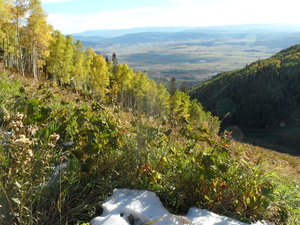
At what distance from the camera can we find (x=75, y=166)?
272 centimetres

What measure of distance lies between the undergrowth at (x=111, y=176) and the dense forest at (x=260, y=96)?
363ft

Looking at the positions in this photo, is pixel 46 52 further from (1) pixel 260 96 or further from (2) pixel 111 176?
(1) pixel 260 96

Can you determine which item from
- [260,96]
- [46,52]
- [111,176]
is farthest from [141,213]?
[260,96]

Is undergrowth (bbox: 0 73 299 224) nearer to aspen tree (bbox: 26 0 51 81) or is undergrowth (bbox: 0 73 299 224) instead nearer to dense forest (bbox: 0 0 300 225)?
dense forest (bbox: 0 0 300 225)

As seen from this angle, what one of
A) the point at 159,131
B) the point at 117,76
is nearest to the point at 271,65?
the point at 117,76

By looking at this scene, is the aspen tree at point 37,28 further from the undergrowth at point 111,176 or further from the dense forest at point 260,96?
the dense forest at point 260,96

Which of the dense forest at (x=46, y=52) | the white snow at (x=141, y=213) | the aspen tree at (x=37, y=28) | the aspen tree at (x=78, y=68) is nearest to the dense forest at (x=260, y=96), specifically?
the dense forest at (x=46, y=52)

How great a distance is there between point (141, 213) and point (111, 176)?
28.5 inches

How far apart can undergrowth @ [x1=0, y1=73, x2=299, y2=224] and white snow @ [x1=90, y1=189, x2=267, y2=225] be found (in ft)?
0.42

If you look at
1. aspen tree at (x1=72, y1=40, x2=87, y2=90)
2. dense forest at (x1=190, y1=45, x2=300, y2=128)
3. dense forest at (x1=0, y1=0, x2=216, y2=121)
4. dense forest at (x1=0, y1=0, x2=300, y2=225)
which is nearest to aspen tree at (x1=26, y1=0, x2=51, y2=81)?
dense forest at (x1=0, y1=0, x2=216, y2=121)

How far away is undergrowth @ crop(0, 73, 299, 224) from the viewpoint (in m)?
2.26

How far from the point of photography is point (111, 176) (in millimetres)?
2973

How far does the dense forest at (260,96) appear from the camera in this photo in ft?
354

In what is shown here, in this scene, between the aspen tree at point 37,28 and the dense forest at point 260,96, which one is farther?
the dense forest at point 260,96
